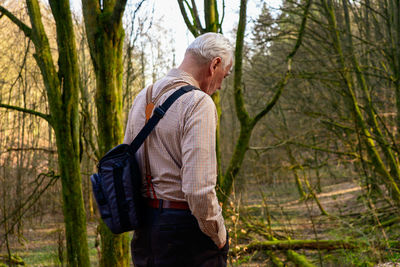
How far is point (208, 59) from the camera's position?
6.63 feet

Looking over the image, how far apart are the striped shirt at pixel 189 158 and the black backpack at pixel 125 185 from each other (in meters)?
0.04

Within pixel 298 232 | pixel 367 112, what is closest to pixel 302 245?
pixel 298 232

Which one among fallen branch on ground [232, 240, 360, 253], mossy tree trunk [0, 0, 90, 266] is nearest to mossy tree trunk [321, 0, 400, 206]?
fallen branch on ground [232, 240, 360, 253]

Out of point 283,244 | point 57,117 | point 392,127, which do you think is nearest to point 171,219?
point 57,117

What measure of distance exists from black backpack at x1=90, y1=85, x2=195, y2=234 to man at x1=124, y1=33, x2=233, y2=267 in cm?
4

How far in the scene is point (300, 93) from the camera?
12.1 metres

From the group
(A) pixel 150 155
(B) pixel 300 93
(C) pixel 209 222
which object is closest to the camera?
(C) pixel 209 222

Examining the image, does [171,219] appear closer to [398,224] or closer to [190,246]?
[190,246]

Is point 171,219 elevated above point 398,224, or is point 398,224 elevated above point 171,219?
point 171,219

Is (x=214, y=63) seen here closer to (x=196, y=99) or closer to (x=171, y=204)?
(x=196, y=99)

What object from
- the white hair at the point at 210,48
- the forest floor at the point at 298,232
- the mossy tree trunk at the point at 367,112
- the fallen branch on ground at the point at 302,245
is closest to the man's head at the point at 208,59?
the white hair at the point at 210,48

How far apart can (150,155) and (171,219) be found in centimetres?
33

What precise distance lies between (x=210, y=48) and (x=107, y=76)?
2074mm

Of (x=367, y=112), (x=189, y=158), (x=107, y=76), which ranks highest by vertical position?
(x=107, y=76)
